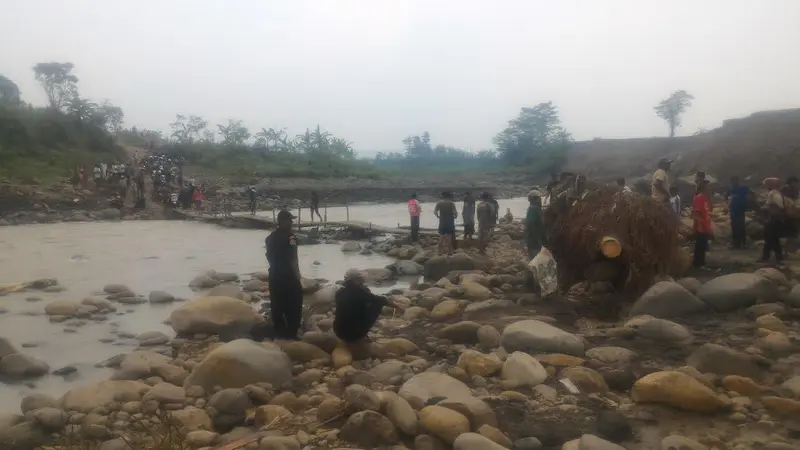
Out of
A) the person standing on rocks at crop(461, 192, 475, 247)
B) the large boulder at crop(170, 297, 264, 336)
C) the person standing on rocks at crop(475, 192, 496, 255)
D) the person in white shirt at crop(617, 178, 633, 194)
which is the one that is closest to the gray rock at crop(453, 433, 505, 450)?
the large boulder at crop(170, 297, 264, 336)

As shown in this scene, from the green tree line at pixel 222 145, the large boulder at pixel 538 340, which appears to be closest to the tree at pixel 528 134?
the green tree line at pixel 222 145

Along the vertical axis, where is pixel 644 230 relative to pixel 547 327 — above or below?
above

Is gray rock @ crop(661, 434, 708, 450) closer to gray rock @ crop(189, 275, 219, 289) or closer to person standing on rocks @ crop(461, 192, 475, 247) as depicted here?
gray rock @ crop(189, 275, 219, 289)

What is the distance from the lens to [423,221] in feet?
95.3

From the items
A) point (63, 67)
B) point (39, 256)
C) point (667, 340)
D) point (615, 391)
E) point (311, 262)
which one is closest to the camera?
point (615, 391)

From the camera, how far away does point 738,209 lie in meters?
11.3

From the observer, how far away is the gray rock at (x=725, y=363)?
5.23 m

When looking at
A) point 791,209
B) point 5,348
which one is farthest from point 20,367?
point 791,209

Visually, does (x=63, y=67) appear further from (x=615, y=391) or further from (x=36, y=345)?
(x=615, y=391)

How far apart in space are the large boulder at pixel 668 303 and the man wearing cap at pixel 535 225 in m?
2.13

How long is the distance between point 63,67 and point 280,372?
57585 mm

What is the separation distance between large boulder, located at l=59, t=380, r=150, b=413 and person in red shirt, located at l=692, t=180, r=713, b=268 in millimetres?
7757

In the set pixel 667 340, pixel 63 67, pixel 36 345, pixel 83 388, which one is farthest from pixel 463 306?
pixel 63 67

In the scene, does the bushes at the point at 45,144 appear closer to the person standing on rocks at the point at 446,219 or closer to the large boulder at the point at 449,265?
the person standing on rocks at the point at 446,219
